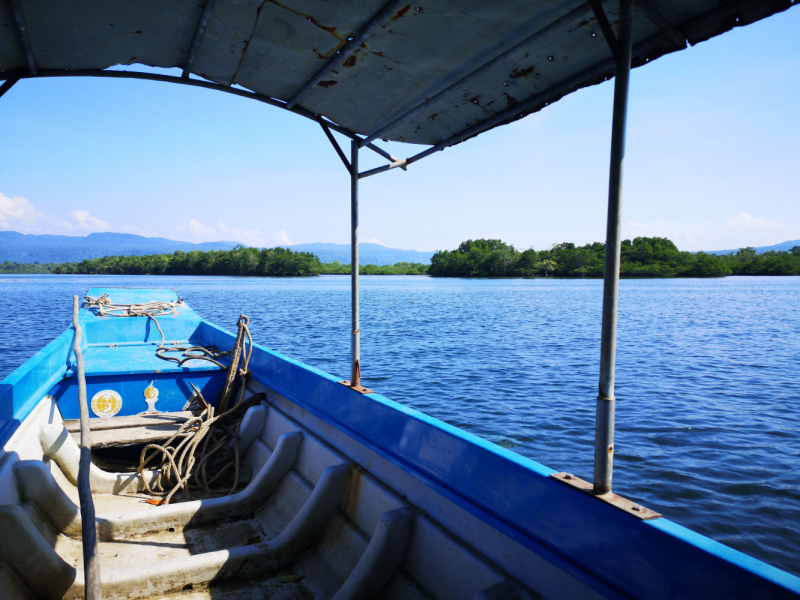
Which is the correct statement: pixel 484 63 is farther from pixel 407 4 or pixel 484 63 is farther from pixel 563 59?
pixel 407 4

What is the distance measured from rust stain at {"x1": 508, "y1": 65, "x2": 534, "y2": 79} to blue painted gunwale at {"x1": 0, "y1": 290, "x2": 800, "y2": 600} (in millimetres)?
1588

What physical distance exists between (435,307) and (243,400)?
77.6 ft

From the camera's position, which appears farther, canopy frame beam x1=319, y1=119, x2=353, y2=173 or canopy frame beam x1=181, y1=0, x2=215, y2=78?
canopy frame beam x1=319, y1=119, x2=353, y2=173

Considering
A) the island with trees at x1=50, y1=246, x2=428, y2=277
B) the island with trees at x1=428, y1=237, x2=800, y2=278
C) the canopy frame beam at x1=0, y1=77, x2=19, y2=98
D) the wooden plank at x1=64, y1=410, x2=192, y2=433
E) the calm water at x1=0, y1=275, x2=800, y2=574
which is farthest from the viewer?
the island with trees at x1=50, y1=246, x2=428, y2=277

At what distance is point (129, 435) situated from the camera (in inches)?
131

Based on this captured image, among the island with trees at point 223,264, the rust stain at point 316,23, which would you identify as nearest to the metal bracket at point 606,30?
the rust stain at point 316,23

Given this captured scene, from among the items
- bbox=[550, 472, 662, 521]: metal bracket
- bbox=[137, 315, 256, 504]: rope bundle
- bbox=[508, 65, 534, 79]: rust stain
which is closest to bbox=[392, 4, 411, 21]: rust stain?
bbox=[508, 65, 534, 79]: rust stain

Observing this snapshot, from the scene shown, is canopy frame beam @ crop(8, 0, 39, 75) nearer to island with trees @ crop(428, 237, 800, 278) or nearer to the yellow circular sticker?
the yellow circular sticker

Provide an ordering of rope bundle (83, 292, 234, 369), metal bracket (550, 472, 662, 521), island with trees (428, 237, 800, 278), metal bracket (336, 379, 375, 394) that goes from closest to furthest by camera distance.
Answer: metal bracket (550, 472, 662, 521), metal bracket (336, 379, 375, 394), rope bundle (83, 292, 234, 369), island with trees (428, 237, 800, 278)

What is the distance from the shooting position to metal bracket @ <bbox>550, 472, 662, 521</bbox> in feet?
4.40

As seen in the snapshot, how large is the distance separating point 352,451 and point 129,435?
5.99ft

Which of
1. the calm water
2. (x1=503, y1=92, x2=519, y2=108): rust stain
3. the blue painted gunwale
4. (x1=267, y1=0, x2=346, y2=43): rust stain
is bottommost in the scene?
the calm water

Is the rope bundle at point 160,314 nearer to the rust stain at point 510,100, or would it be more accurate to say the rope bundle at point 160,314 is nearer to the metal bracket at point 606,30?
the rust stain at point 510,100

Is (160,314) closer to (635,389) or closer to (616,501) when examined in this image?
(616,501)
